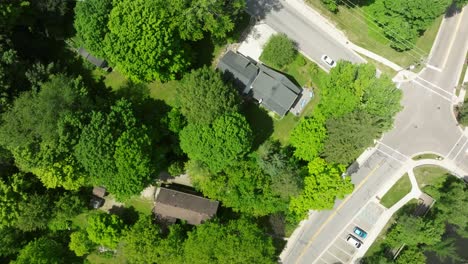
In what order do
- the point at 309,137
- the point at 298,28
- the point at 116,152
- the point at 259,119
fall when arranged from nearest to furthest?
the point at 116,152
the point at 309,137
the point at 259,119
the point at 298,28

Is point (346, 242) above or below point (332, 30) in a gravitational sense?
below

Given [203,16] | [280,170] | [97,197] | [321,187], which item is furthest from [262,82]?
[97,197]

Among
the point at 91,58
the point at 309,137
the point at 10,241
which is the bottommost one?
the point at 10,241

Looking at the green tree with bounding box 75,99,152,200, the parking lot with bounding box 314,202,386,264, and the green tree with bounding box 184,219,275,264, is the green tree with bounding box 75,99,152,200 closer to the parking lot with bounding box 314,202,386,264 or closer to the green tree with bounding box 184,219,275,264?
the green tree with bounding box 184,219,275,264

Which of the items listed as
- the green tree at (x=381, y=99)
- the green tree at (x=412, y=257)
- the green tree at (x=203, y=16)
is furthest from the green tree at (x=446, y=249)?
the green tree at (x=203, y=16)

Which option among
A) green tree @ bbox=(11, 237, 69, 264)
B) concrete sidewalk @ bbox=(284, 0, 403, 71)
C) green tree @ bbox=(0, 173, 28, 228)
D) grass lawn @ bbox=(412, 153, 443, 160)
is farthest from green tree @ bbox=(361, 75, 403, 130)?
green tree @ bbox=(11, 237, 69, 264)

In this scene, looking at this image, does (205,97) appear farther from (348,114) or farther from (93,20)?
(348,114)

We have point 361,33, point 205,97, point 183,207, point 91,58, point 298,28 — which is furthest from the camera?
point 361,33

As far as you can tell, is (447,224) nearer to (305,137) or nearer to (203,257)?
(305,137)
